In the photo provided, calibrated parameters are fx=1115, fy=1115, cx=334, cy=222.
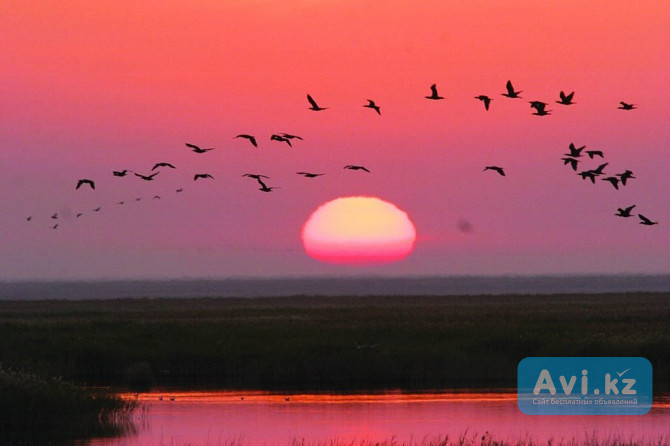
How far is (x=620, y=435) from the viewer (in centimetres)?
2997

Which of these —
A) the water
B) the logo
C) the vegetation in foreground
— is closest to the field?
the logo

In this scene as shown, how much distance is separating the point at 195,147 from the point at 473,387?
16.8m

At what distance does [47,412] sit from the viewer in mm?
29141

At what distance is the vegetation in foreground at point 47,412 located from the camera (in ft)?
93.1

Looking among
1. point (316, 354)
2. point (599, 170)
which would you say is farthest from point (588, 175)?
point (316, 354)

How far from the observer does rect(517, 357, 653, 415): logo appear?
3628 cm

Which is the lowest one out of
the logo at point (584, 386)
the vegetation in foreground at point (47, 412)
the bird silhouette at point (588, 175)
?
the vegetation in foreground at point (47, 412)

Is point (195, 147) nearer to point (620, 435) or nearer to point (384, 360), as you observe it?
point (620, 435)

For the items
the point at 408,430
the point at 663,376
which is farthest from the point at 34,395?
the point at 663,376

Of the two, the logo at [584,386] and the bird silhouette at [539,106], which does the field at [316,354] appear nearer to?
the logo at [584,386]

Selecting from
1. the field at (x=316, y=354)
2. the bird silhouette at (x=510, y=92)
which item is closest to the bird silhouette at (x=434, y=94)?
the bird silhouette at (x=510, y=92)

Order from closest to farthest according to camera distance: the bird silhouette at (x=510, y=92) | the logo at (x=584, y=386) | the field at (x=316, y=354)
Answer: the bird silhouette at (x=510, y=92) → the logo at (x=584, y=386) → the field at (x=316, y=354)

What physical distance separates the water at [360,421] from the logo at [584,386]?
3.25 ft

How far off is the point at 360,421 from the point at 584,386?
1124cm
